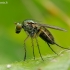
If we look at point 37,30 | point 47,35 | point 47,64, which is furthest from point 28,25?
point 47,64

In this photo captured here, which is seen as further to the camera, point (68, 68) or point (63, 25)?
point (63, 25)

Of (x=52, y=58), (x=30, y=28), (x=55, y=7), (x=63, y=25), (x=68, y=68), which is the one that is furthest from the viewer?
(x=63, y=25)

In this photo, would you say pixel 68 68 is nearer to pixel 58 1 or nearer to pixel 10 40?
pixel 10 40

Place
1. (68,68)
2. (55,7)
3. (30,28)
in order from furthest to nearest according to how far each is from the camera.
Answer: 1. (55,7)
2. (30,28)
3. (68,68)

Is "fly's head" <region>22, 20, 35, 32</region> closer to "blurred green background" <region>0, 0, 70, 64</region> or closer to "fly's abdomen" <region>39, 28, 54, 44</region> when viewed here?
"fly's abdomen" <region>39, 28, 54, 44</region>

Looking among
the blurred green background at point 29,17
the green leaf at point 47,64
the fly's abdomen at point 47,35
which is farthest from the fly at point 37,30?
the green leaf at point 47,64

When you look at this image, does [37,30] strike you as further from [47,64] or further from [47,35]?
[47,64]

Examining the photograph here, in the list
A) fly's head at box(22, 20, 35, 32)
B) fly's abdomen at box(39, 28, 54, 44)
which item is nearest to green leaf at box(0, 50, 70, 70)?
fly's abdomen at box(39, 28, 54, 44)

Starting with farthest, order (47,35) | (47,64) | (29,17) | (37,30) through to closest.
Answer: (29,17) → (37,30) → (47,35) → (47,64)

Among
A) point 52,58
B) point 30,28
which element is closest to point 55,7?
point 30,28
